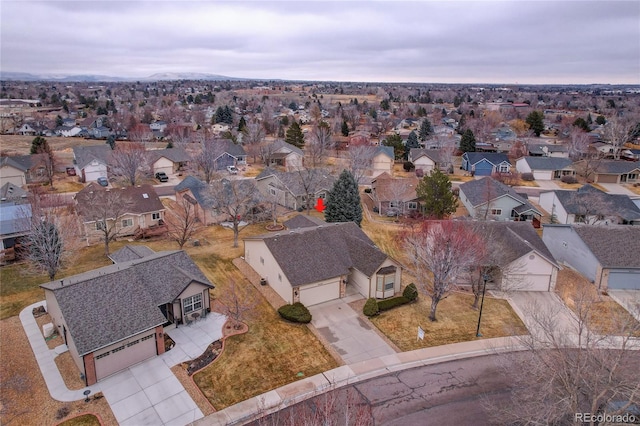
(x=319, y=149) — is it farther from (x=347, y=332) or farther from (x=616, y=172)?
(x=347, y=332)

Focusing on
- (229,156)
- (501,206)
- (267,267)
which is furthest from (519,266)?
(229,156)

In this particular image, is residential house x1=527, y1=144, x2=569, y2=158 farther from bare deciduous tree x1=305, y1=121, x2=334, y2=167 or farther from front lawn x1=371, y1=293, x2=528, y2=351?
front lawn x1=371, y1=293, x2=528, y2=351

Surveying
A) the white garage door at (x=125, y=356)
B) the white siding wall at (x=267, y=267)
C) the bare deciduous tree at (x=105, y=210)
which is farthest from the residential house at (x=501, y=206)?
the white garage door at (x=125, y=356)

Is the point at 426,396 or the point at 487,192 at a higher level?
the point at 487,192

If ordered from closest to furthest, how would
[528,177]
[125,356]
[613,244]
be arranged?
[125,356], [613,244], [528,177]

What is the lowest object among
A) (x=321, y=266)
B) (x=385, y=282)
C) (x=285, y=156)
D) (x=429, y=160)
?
(x=385, y=282)

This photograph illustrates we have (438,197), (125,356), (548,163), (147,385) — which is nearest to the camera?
(147,385)

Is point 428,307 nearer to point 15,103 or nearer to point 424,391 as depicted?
point 424,391

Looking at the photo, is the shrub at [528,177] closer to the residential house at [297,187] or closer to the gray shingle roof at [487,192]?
the gray shingle roof at [487,192]

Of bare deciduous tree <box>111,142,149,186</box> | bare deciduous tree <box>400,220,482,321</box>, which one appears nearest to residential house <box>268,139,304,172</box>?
bare deciduous tree <box>111,142,149,186</box>
